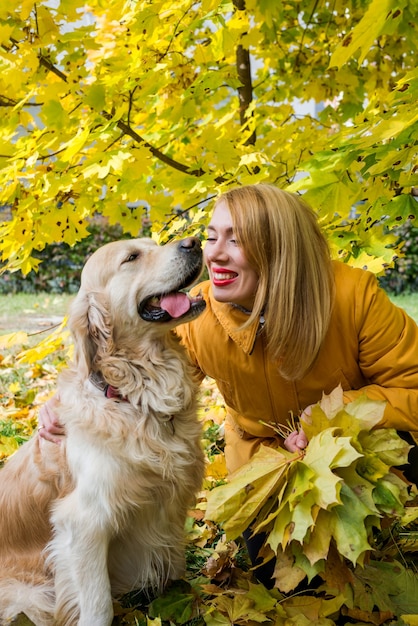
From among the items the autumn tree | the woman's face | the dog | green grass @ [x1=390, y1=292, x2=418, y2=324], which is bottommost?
green grass @ [x1=390, y1=292, x2=418, y2=324]

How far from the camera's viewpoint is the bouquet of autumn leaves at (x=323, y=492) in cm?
171

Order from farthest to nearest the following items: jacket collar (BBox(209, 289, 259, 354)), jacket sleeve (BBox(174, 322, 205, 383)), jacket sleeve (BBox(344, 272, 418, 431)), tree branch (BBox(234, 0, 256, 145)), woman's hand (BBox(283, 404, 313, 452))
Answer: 1. tree branch (BBox(234, 0, 256, 145))
2. jacket sleeve (BBox(174, 322, 205, 383))
3. jacket collar (BBox(209, 289, 259, 354))
4. jacket sleeve (BBox(344, 272, 418, 431))
5. woman's hand (BBox(283, 404, 313, 452))

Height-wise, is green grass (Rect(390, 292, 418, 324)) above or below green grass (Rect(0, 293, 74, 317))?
below

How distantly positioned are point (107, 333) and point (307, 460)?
2.95 feet

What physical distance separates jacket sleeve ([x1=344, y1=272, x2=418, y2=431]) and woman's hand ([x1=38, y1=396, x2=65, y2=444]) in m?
1.02

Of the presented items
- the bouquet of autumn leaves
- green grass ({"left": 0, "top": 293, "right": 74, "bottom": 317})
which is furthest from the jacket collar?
green grass ({"left": 0, "top": 293, "right": 74, "bottom": 317})

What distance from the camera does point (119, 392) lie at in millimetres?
2332

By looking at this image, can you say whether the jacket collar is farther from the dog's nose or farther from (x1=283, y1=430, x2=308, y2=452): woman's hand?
(x1=283, y1=430, x2=308, y2=452): woman's hand

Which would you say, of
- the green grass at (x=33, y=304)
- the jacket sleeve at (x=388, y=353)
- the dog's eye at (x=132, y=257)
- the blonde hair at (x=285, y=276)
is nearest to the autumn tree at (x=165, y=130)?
the blonde hair at (x=285, y=276)

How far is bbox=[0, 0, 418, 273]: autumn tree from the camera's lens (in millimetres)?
2154

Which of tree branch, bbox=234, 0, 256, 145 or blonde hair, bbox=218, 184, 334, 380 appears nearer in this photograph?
blonde hair, bbox=218, 184, 334, 380

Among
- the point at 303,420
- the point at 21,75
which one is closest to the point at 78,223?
the point at 21,75

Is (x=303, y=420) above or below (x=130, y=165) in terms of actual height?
below

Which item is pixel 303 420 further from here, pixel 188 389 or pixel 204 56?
pixel 204 56
